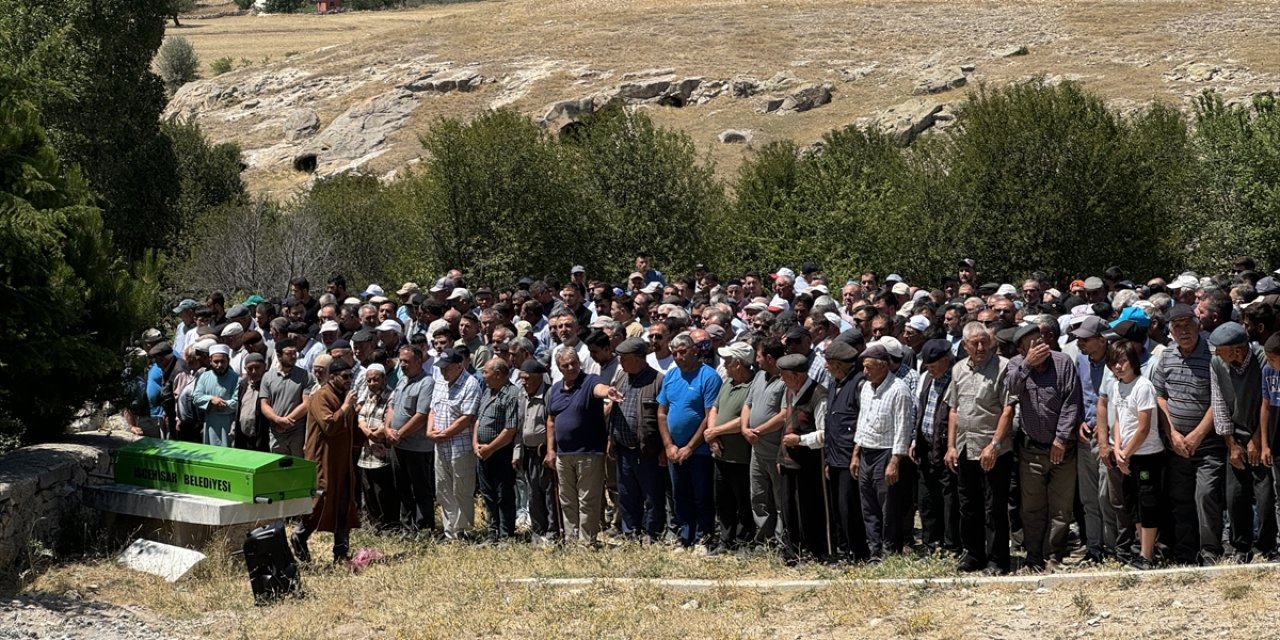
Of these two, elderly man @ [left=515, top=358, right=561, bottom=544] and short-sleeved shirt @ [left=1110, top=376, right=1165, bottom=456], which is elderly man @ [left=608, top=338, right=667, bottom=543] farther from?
short-sleeved shirt @ [left=1110, top=376, right=1165, bottom=456]

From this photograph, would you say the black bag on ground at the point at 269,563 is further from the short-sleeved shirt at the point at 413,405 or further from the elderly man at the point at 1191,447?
the elderly man at the point at 1191,447

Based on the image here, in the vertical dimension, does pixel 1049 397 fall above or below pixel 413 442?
above

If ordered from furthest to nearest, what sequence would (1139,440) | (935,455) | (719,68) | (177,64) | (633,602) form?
(177,64) → (719,68) → (935,455) → (633,602) → (1139,440)

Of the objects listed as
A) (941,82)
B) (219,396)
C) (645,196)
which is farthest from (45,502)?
(941,82)

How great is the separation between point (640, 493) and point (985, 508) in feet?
10.7

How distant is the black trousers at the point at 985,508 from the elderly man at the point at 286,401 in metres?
6.26

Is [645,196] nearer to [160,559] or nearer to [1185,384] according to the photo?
[160,559]

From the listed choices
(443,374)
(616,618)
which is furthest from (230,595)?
(616,618)

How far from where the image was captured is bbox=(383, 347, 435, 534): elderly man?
12453mm

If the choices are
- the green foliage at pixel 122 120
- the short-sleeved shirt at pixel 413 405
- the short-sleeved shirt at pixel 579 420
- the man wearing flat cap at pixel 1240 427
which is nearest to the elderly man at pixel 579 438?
the short-sleeved shirt at pixel 579 420

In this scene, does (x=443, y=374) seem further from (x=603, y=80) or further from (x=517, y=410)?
(x=603, y=80)

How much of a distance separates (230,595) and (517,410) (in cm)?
287

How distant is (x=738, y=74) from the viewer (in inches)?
2625

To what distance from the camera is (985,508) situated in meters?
10.1
